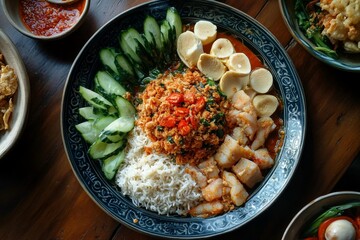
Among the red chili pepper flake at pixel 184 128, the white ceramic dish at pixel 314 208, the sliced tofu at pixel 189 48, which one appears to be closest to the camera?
the white ceramic dish at pixel 314 208

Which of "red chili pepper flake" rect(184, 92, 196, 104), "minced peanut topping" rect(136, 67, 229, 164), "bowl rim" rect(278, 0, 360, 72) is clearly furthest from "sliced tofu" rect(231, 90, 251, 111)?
"bowl rim" rect(278, 0, 360, 72)

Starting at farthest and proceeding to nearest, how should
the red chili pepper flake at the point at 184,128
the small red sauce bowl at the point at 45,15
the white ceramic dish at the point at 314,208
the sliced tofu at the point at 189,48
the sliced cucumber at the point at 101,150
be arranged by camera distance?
the small red sauce bowl at the point at 45,15
the sliced tofu at the point at 189,48
the sliced cucumber at the point at 101,150
the red chili pepper flake at the point at 184,128
the white ceramic dish at the point at 314,208

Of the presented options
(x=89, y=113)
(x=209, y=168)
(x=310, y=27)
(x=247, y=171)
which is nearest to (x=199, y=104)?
(x=209, y=168)

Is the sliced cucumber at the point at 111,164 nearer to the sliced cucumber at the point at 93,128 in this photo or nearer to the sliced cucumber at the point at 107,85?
the sliced cucumber at the point at 93,128

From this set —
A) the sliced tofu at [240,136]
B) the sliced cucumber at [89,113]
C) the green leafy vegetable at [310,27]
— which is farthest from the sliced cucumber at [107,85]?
the green leafy vegetable at [310,27]

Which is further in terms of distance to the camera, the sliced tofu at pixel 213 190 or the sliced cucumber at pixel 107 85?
the sliced cucumber at pixel 107 85

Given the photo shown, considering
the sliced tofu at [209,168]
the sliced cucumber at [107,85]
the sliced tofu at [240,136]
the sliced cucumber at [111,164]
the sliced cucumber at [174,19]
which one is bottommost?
the sliced cucumber at [111,164]

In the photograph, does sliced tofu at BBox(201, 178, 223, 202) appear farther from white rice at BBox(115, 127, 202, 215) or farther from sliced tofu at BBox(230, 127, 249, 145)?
sliced tofu at BBox(230, 127, 249, 145)

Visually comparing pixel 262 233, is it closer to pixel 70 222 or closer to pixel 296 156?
pixel 296 156
